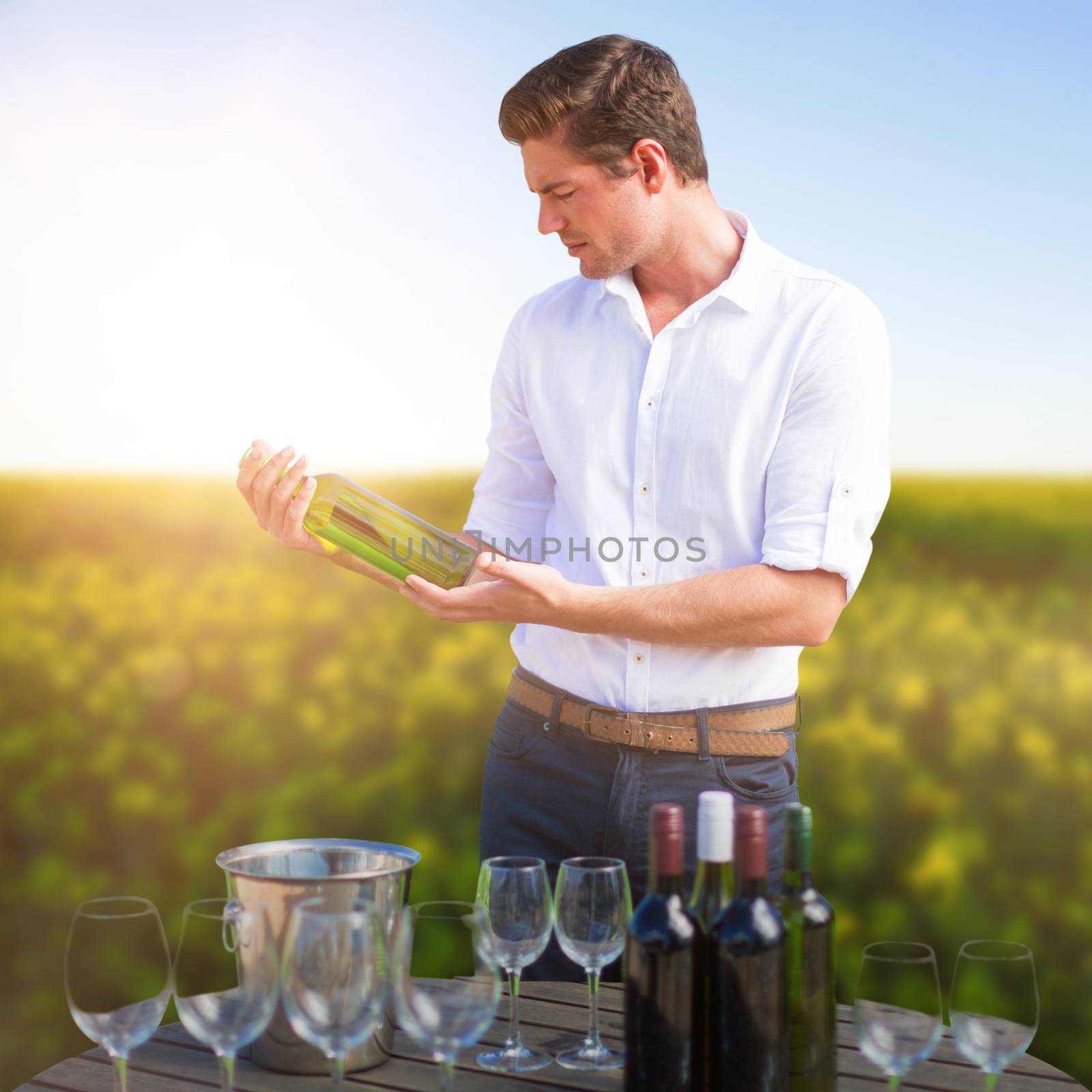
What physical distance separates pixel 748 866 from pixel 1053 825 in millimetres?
2095

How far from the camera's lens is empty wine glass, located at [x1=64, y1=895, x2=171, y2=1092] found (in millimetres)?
1077

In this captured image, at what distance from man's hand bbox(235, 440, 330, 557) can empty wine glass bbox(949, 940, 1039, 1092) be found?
1.08 meters

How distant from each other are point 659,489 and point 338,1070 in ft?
3.27

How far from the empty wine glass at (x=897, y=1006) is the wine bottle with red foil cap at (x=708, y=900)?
0.43 ft

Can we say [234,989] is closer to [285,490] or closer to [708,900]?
[708,900]

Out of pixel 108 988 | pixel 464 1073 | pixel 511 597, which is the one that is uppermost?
pixel 511 597

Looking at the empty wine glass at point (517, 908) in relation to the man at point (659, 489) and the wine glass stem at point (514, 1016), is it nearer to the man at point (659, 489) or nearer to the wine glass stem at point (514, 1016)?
the wine glass stem at point (514, 1016)

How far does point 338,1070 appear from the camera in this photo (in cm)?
111

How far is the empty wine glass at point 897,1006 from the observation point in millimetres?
1036

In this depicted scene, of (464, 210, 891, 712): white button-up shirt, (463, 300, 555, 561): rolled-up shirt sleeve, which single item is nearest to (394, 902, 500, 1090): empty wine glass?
(464, 210, 891, 712): white button-up shirt

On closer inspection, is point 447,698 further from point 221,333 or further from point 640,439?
point 640,439

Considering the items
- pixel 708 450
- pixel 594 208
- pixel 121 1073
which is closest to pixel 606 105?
pixel 594 208

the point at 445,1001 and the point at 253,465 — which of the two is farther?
the point at 253,465

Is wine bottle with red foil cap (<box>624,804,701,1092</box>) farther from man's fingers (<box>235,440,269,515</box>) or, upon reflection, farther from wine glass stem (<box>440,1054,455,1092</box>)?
man's fingers (<box>235,440,269,515</box>)
